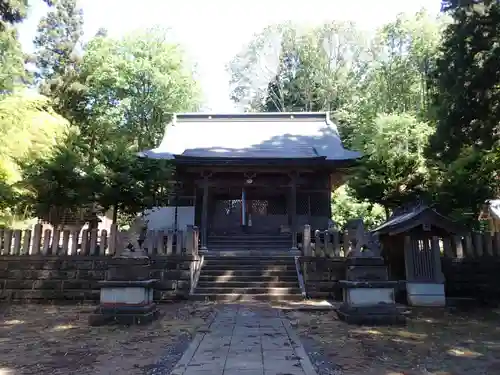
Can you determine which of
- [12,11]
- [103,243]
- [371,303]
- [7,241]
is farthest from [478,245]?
[12,11]

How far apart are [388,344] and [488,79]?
7.36m

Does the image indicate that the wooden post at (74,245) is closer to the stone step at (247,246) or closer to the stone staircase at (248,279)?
the stone staircase at (248,279)

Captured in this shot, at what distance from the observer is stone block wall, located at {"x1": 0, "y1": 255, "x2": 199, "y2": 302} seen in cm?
1021

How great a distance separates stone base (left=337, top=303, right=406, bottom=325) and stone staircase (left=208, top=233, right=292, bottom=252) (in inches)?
317

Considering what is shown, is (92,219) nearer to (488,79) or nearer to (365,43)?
(488,79)

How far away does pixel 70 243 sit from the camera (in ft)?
35.3

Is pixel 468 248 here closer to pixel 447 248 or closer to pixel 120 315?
pixel 447 248

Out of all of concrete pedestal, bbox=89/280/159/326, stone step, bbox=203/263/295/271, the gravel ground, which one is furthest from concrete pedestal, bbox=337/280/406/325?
stone step, bbox=203/263/295/271

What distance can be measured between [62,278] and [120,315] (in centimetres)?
398

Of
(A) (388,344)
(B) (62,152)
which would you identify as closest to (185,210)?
(B) (62,152)

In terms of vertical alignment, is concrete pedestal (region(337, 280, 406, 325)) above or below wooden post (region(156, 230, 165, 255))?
below

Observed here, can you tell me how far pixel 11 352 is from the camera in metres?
5.57

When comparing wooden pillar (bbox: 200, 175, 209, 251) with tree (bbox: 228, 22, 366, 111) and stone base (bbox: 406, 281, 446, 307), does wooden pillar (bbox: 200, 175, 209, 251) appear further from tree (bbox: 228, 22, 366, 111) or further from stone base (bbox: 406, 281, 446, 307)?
tree (bbox: 228, 22, 366, 111)

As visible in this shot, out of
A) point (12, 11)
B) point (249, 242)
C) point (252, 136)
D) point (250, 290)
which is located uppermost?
point (12, 11)
